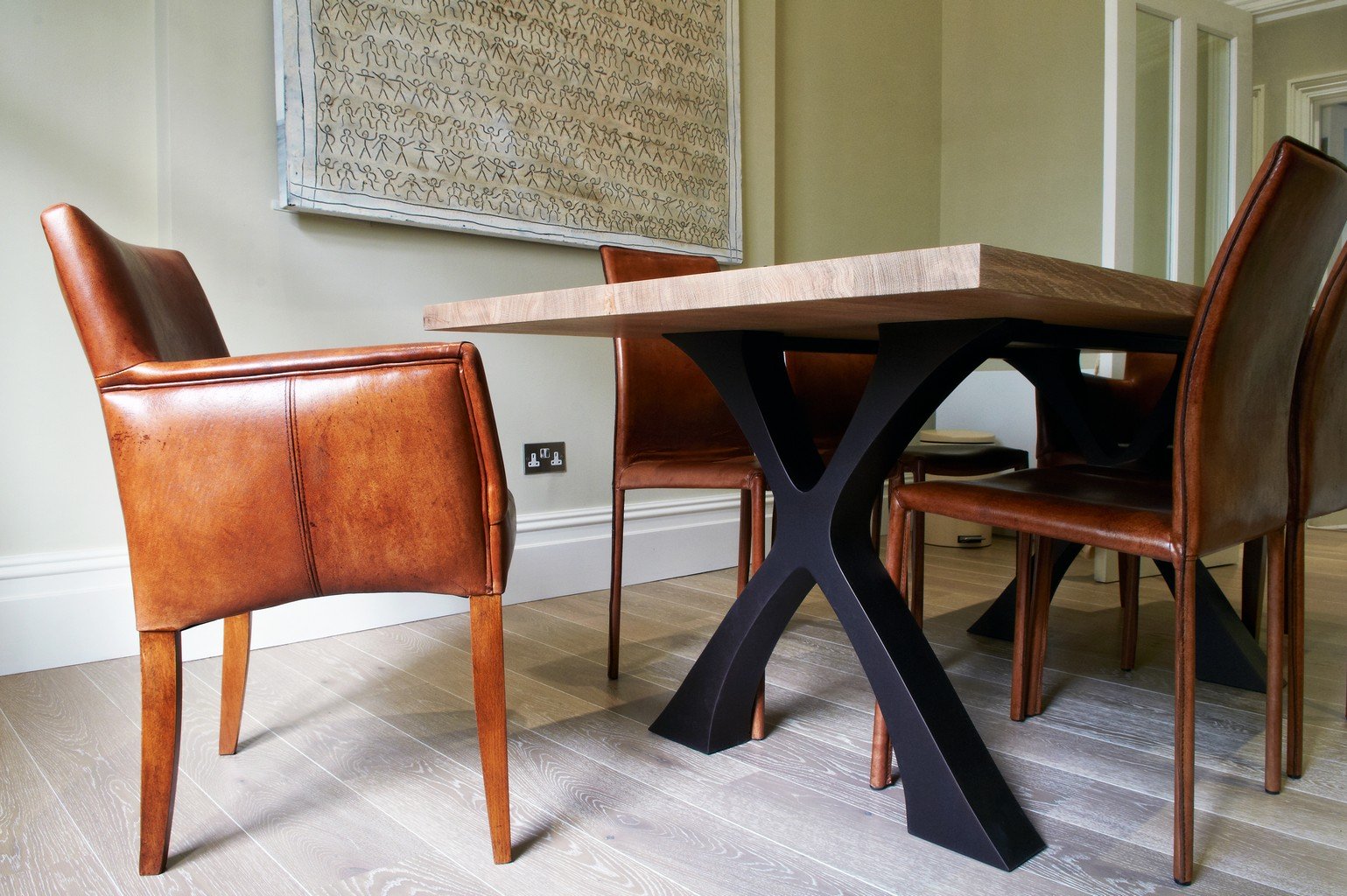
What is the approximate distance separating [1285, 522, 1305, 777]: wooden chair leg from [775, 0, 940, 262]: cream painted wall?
2.11 meters

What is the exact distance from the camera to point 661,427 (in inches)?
79.9

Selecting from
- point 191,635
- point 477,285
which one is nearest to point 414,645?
point 191,635

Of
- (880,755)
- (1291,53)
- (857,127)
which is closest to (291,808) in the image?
(880,755)

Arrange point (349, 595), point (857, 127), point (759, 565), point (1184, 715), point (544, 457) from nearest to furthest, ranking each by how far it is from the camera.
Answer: point (1184, 715), point (759, 565), point (349, 595), point (544, 457), point (857, 127)

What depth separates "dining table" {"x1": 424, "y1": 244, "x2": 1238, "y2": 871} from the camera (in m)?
1.01

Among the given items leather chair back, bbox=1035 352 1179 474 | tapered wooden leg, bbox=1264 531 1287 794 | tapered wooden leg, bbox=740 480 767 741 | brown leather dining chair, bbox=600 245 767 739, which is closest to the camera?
tapered wooden leg, bbox=1264 531 1287 794

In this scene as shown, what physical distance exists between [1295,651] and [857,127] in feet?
8.90

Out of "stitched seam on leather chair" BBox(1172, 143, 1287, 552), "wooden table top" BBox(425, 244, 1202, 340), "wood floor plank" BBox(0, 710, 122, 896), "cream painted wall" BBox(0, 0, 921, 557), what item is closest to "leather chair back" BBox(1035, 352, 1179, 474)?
"wooden table top" BBox(425, 244, 1202, 340)

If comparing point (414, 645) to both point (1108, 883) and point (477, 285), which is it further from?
point (1108, 883)

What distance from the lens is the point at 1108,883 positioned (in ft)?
3.76

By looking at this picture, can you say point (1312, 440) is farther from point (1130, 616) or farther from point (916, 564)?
point (916, 564)

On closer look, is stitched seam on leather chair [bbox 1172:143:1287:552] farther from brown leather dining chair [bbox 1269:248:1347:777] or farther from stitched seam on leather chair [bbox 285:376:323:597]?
stitched seam on leather chair [bbox 285:376:323:597]

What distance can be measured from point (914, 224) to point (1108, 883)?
10.6 ft

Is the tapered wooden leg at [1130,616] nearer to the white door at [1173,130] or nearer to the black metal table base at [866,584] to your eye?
the black metal table base at [866,584]
